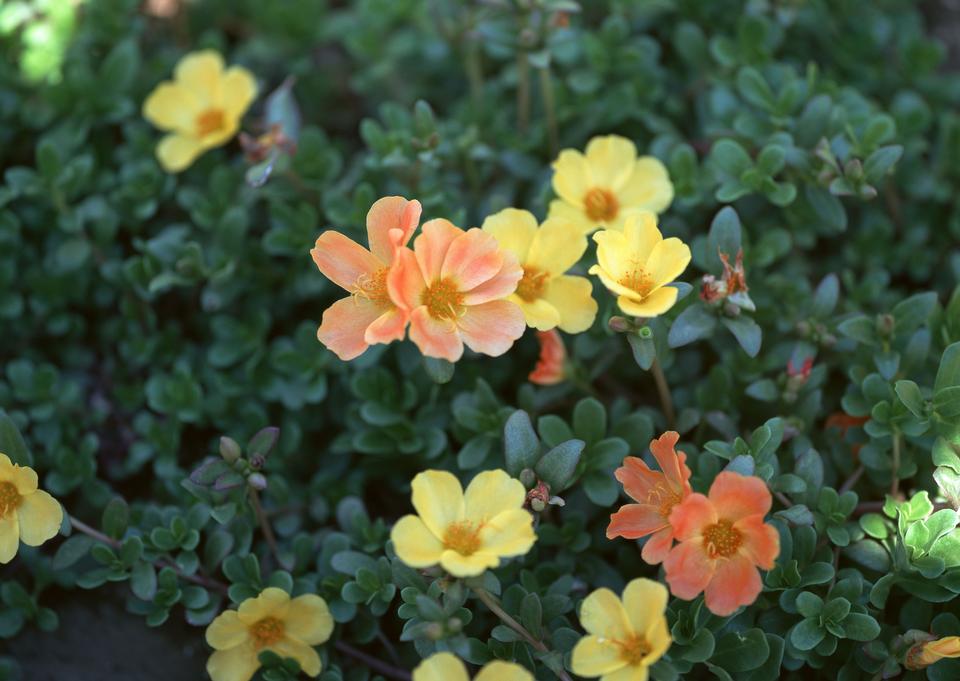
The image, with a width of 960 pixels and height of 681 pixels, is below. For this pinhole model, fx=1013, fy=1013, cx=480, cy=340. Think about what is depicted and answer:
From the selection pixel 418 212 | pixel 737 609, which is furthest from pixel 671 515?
pixel 418 212

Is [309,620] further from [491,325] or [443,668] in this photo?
[491,325]

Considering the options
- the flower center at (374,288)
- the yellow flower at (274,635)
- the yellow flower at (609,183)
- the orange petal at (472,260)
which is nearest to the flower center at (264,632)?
the yellow flower at (274,635)

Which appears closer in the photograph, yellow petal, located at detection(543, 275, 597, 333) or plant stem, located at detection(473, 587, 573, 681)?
plant stem, located at detection(473, 587, 573, 681)

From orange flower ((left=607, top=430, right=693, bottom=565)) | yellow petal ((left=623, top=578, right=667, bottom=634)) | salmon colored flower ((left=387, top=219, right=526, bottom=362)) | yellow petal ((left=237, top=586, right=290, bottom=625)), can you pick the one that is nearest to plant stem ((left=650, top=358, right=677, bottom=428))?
orange flower ((left=607, top=430, right=693, bottom=565))

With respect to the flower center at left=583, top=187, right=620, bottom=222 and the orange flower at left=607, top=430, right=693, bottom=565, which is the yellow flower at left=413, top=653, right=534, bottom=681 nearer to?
the orange flower at left=607, top=430, right=693, bottom=565

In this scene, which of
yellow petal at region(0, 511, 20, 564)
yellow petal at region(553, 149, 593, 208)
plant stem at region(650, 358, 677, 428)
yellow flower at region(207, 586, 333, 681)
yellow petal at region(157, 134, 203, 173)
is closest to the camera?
yellow petal at region(0, 511, 20, 564)

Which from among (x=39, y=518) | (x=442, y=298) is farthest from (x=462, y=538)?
(x=39, y=518)
